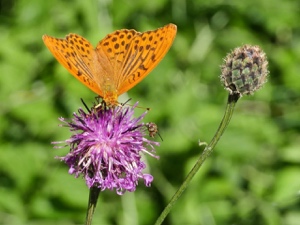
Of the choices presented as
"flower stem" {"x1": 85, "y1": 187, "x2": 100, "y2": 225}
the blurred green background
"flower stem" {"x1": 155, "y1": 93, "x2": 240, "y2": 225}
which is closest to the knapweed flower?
"flower stem" {"x1": 85, "y1": 187, "x2": 100, "y2": 225}

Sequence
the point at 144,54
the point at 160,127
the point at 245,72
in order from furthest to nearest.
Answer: the point at 160,127 → the point at 144,54 → the point at 245,72

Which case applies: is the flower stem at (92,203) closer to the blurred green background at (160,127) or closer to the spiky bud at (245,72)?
the spiky bud at (245,72)

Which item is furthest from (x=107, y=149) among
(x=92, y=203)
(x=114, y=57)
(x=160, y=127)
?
(x=160, y=127)

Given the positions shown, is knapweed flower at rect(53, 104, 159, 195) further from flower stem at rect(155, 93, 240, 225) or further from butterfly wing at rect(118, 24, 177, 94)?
flower stem at rect(155, 93, 240, 225)

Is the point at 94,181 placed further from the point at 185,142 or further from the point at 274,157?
the point at 274,157

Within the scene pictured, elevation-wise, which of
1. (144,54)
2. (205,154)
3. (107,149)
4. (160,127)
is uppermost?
(160,127)

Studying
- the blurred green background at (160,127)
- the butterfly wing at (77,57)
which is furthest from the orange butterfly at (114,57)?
the blurred green background at (160,127)

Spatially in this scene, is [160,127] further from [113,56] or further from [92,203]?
[92,203]
